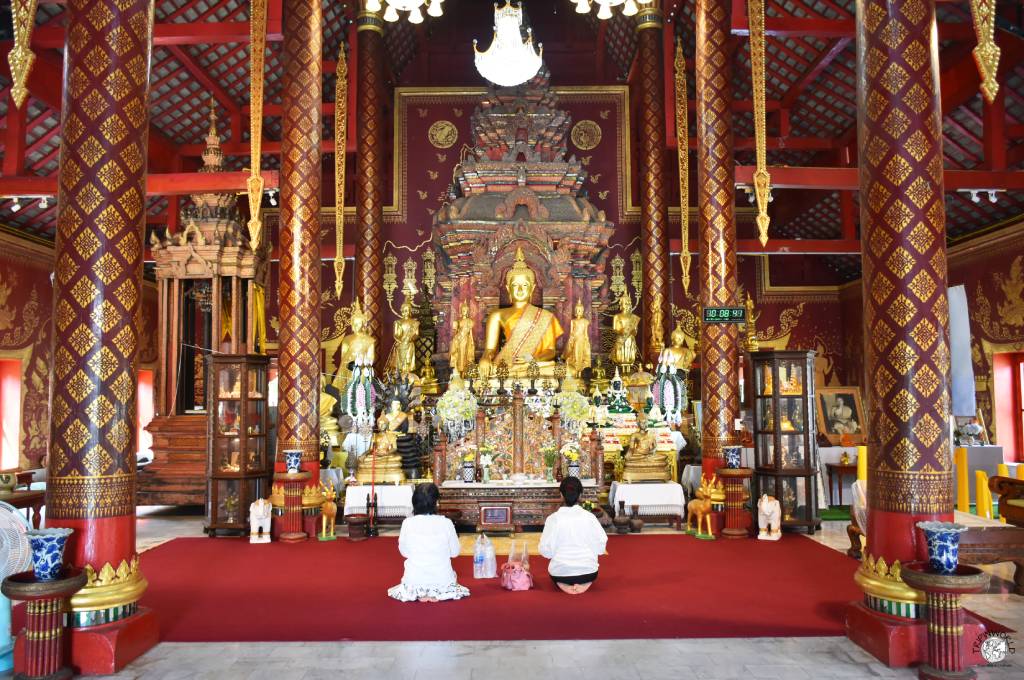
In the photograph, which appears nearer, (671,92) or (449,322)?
(671,92)

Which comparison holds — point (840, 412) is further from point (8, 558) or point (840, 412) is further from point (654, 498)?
point (8, 558)

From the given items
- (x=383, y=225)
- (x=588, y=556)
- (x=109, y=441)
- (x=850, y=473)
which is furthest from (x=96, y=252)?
(x=383, y=225)

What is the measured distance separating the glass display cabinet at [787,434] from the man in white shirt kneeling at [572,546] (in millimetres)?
3279

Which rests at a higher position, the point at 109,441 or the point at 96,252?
the point at 96,252

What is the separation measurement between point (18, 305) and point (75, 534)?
833cm

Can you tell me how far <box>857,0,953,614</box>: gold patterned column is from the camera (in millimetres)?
4062

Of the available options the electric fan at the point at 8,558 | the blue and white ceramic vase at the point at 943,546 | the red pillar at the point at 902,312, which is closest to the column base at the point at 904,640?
the red pillar at the point at 902,312

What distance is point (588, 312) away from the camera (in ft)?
42.1

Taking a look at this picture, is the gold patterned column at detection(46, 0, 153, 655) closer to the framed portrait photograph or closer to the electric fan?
the electric fan

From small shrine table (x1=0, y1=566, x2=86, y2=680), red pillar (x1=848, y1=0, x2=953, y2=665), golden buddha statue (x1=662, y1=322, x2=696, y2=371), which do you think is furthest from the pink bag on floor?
Result: golden buddha statue (x1=662, y1=322, x2=696, y2=371)

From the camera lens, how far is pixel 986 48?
4.34m

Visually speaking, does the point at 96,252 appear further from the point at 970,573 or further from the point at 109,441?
the point at 970,573

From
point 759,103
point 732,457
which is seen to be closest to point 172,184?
point 759,103

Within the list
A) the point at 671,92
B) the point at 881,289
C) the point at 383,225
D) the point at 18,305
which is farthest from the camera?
the point at 383,225
